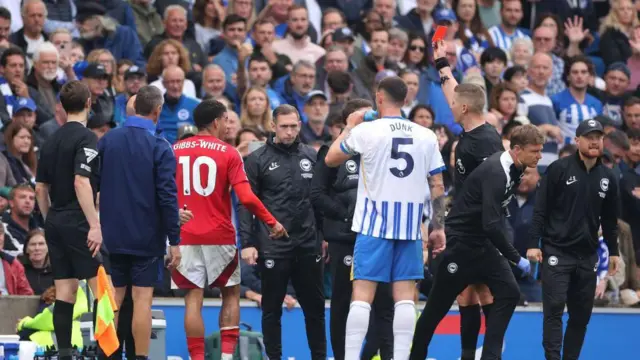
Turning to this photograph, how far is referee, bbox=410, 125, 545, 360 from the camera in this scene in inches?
483

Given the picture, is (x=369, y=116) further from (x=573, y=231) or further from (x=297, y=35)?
(x=297, y=35)

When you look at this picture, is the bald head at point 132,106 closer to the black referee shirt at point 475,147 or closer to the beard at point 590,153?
the black referee shirt at point 475,147

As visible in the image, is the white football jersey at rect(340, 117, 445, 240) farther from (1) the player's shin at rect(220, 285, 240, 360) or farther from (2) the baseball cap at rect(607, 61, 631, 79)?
(2) the baseball cap at rect(607, 61, 631, 79)

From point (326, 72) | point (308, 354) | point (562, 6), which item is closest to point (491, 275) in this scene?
point (308, 354)

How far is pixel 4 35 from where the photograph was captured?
17750mm

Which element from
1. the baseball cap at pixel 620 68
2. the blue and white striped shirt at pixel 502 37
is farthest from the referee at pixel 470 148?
the blue and white striped shirt at pixel 502 37

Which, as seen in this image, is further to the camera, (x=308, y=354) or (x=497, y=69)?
(x=497, y=69)

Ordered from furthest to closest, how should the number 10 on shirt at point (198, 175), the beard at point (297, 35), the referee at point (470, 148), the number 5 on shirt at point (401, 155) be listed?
the beard at point (297, 35), the number 10 on shirt at point (198, 175), the referee at point (470, 148), the number 5 on shirt at point (401, 155)

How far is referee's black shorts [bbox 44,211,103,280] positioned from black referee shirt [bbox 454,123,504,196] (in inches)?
129

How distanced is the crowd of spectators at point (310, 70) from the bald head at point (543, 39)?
0.02 m

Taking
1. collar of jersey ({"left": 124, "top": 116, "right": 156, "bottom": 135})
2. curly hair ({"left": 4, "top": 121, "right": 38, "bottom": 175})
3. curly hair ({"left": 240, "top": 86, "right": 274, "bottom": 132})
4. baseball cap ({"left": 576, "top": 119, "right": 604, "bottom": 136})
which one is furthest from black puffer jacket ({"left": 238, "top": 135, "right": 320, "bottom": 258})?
curly hair ({"left": 4, "top": 121, "right": 38, "bottom": 175})

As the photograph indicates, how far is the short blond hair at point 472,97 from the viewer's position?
12.5m

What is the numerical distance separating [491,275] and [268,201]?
2485 mm

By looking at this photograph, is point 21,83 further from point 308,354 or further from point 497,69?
point 497,69
